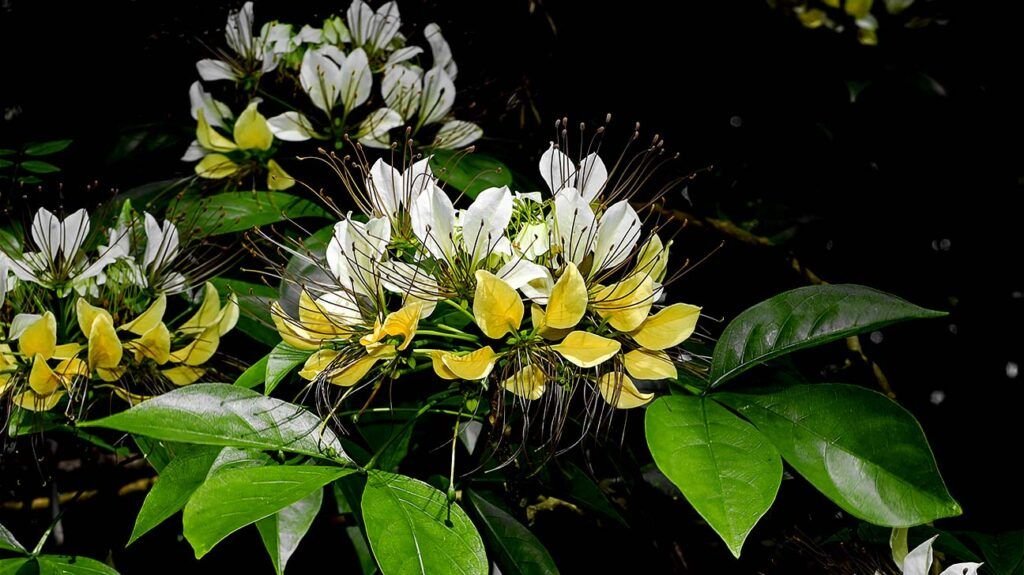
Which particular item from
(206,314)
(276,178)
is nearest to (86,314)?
(206,314)

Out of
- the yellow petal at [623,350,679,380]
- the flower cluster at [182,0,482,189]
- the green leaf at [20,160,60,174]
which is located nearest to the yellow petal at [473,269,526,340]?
the yellow petal at [623,350,679,380]

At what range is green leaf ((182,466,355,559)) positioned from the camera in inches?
24.1

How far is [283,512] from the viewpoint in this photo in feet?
2.58

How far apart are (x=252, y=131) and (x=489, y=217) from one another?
22.7 inches

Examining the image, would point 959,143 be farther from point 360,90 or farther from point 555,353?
point 555,353

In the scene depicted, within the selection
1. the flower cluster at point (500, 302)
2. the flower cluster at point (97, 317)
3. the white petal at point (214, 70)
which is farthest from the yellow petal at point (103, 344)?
the white petal at point (214, 70)

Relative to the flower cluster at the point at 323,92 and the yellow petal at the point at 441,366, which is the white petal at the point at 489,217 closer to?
the yellow petal at the point at 441,366

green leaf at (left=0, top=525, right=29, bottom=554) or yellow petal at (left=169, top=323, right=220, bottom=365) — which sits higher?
yellow petal at (left=169, top=323, right=220, bottom=365)

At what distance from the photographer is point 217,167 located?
1.28 meters

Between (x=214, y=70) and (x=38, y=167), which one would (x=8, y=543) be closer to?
(x=38, y=167)

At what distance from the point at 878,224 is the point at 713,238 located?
20.2 inches

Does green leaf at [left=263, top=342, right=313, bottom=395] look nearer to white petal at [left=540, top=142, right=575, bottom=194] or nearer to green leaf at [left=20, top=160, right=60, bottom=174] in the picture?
white petal at [left=540, top=142, right=575, bottom=194]

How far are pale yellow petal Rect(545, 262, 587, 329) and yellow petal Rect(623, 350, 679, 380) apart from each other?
76mm

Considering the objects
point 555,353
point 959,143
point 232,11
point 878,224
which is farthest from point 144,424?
point 959,143
